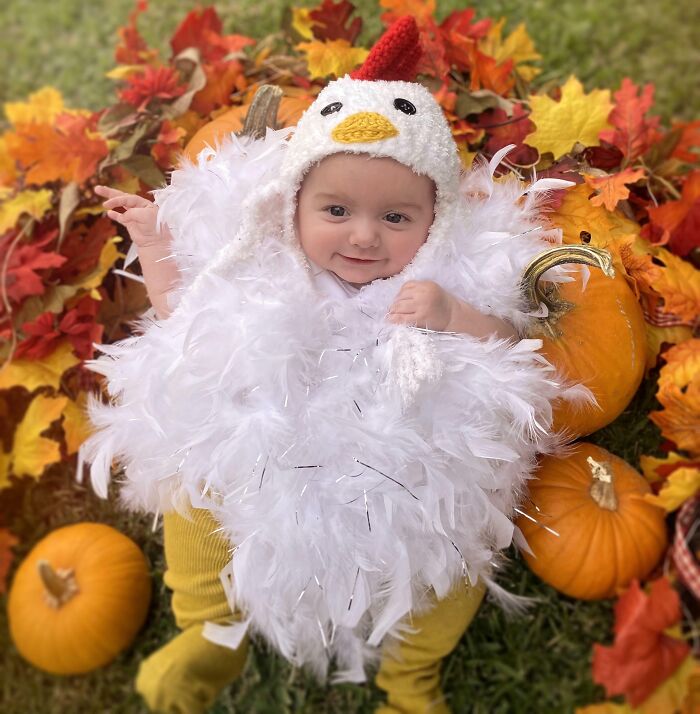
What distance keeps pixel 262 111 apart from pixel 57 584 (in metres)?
1.32

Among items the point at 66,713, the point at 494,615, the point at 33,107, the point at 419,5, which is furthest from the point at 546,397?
the point at 33,107

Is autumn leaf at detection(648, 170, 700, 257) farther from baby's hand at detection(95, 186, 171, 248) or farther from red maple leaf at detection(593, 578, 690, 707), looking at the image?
baby's hand at detection(95, 186, 171, 248)

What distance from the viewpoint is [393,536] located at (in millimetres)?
1260

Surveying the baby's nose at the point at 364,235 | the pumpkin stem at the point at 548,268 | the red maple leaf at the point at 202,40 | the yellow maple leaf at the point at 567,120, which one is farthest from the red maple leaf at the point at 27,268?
the yellow maple leaf at the point at 567,120

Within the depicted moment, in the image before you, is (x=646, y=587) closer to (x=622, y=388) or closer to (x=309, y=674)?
(x=622, y=388)

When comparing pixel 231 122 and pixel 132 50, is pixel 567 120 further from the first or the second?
pixel 132 50

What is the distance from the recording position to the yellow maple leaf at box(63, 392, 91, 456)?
1.86 meters

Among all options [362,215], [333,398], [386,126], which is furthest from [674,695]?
[386,126]

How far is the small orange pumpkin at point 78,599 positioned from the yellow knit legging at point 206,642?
192 millimetres

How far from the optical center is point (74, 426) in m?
1.86

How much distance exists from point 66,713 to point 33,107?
2.00 meters

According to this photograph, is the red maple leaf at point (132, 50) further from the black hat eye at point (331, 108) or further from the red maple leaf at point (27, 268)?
the black hat eye at point (331, 108)

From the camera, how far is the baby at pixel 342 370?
1231mm

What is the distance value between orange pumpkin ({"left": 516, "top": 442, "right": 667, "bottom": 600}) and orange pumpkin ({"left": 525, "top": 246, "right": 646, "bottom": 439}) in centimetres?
12
